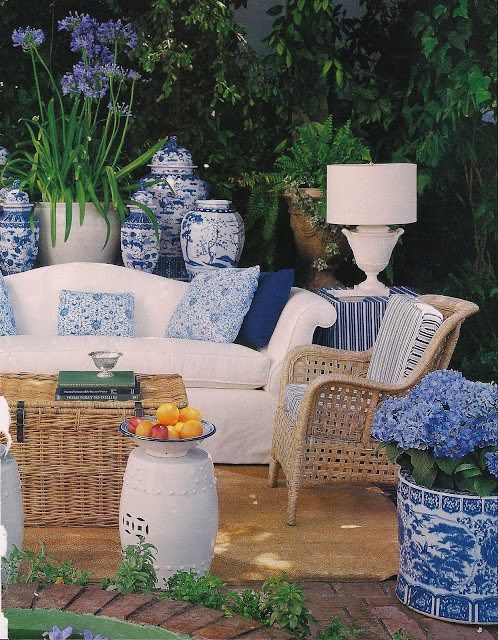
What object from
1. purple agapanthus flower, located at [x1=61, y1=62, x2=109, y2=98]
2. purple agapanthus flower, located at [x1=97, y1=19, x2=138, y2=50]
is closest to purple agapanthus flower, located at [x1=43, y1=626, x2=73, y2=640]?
purple agapanthus flower, located at [x1=61, y1=62, x2=109, y2=98]

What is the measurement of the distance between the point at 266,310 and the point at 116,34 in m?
1.85

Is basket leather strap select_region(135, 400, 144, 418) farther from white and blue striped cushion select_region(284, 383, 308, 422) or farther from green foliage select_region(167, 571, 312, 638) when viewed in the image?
green foliage select_region(167, 571, 312, 638)

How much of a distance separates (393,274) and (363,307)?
1.22 m

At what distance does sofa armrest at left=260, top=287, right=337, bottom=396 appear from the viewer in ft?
14.2

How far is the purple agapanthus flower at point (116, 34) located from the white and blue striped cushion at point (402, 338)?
7.45 feet

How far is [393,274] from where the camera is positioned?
567 centimetres

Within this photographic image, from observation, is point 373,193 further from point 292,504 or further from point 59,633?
point 59,633

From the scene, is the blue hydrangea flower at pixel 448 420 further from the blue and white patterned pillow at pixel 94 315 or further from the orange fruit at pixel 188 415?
the blue and white patterned pillow at pixel 94 315

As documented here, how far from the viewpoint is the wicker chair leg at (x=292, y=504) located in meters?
3.59

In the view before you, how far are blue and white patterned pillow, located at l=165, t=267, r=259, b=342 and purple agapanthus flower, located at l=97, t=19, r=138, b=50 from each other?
1.51 metres

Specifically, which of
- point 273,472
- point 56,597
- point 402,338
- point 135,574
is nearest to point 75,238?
point 273,472

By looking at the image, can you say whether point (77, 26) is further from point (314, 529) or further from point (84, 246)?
point (314, 529)

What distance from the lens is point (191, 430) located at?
A: 2.95 metres

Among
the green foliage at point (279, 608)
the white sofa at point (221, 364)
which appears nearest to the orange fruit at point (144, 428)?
the green foliage at point (279, 608)
